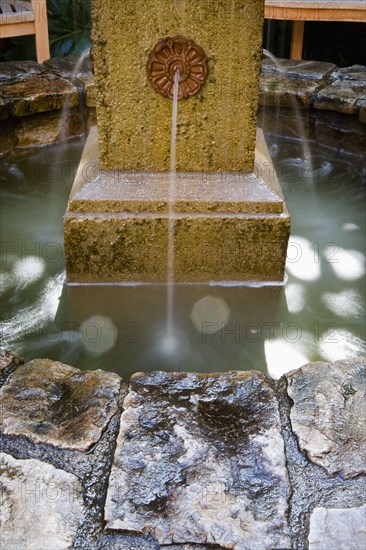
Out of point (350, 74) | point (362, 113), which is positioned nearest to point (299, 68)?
point (350, 74)

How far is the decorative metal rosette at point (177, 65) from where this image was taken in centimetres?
243

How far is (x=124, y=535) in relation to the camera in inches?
52.2

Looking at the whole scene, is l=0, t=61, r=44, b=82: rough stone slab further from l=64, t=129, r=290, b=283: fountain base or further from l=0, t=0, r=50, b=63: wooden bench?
l=64, t=129, r=290, b=283: fountain base

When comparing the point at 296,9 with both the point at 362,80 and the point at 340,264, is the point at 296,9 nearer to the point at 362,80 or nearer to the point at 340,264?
the point at 362,80

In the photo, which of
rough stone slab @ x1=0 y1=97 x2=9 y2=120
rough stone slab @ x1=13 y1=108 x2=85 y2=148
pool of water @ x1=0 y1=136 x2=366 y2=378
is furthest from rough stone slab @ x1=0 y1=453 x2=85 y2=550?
rough stone slab @ x1=13 y1=108 x2=85 y2=148

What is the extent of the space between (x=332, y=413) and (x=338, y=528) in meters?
0.33

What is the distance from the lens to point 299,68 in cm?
427

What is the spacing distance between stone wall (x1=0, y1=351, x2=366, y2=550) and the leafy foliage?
4.37 metres

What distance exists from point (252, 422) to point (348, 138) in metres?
2.77

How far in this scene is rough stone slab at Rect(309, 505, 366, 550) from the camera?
129 centimetres

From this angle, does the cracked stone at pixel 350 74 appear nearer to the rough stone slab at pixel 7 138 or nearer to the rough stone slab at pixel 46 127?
the rough stone slab at pixel 46 127

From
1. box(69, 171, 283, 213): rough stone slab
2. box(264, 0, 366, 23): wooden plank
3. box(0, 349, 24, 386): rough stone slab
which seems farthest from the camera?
box(264, 0, 366, 23): wooden plank

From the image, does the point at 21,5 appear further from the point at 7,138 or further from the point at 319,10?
the point at 319,10

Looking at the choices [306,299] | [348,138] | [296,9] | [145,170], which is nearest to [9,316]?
[145,170]
